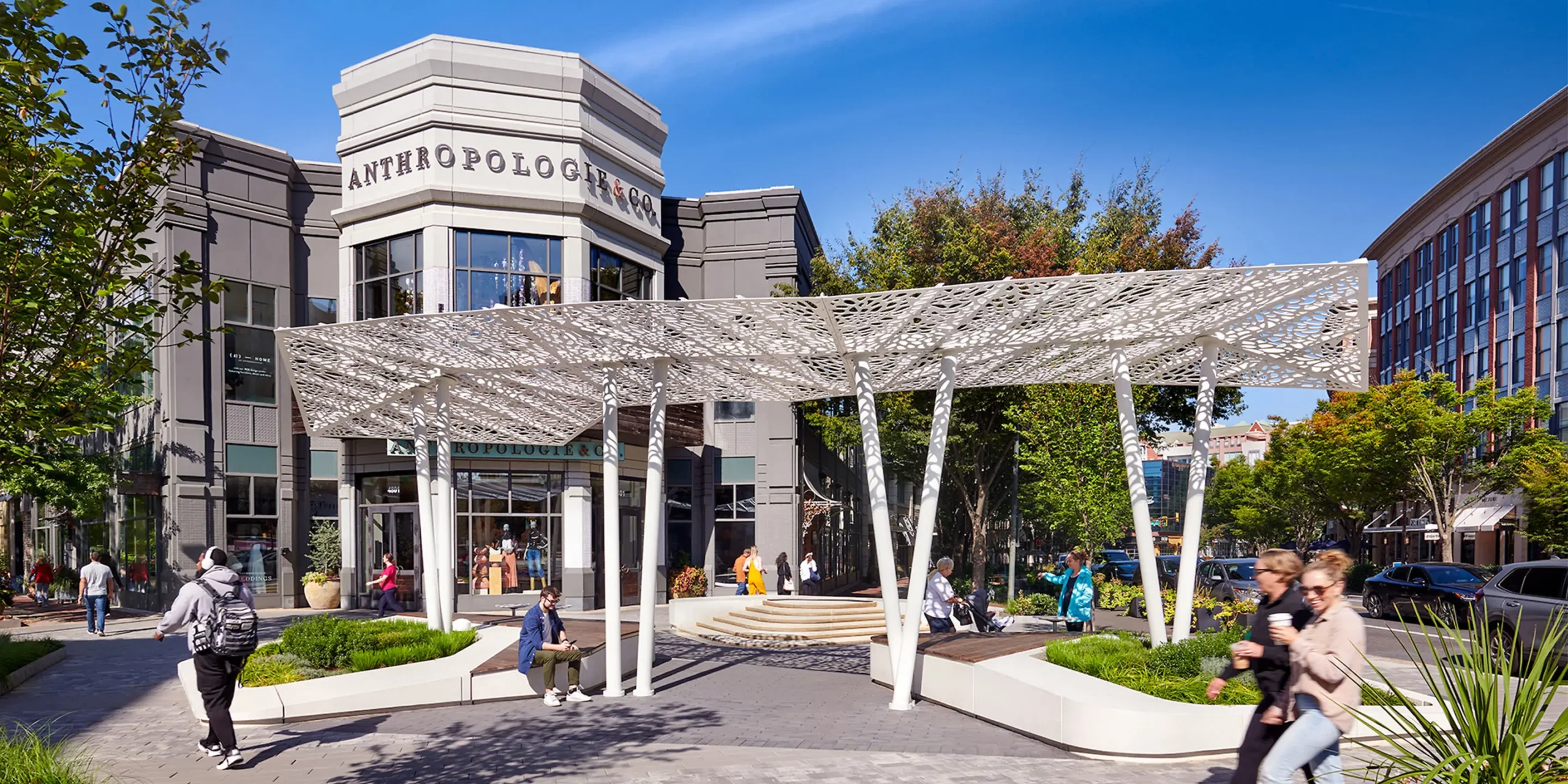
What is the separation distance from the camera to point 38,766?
262 inches

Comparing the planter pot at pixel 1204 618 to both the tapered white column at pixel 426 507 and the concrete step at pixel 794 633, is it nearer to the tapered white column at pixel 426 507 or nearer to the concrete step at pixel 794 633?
the concrete step at pixel 794 633

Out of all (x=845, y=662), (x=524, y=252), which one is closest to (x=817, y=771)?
(x=845, y=662)

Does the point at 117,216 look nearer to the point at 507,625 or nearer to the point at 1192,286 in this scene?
the point at 1192,286

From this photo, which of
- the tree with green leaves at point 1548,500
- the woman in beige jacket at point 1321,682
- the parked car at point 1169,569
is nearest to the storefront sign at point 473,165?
the parked car at point 1169,569

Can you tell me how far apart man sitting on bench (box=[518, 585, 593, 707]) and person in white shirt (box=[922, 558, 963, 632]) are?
210 inches

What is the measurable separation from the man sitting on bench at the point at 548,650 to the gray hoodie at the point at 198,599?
3.29 meters

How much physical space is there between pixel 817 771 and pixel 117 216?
257 inches

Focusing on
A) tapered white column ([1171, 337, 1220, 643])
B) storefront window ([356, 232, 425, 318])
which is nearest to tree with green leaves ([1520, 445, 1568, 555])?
tapered white column ([1171, 337, 1220, 643])

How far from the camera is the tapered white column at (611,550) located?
12.1 metres

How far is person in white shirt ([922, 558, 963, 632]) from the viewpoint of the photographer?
15109 mm

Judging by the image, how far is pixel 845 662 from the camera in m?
15.8

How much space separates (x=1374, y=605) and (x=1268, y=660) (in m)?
22.4

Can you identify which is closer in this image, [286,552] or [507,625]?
[507,625]

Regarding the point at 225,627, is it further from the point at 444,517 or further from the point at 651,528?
the point at 444,517
